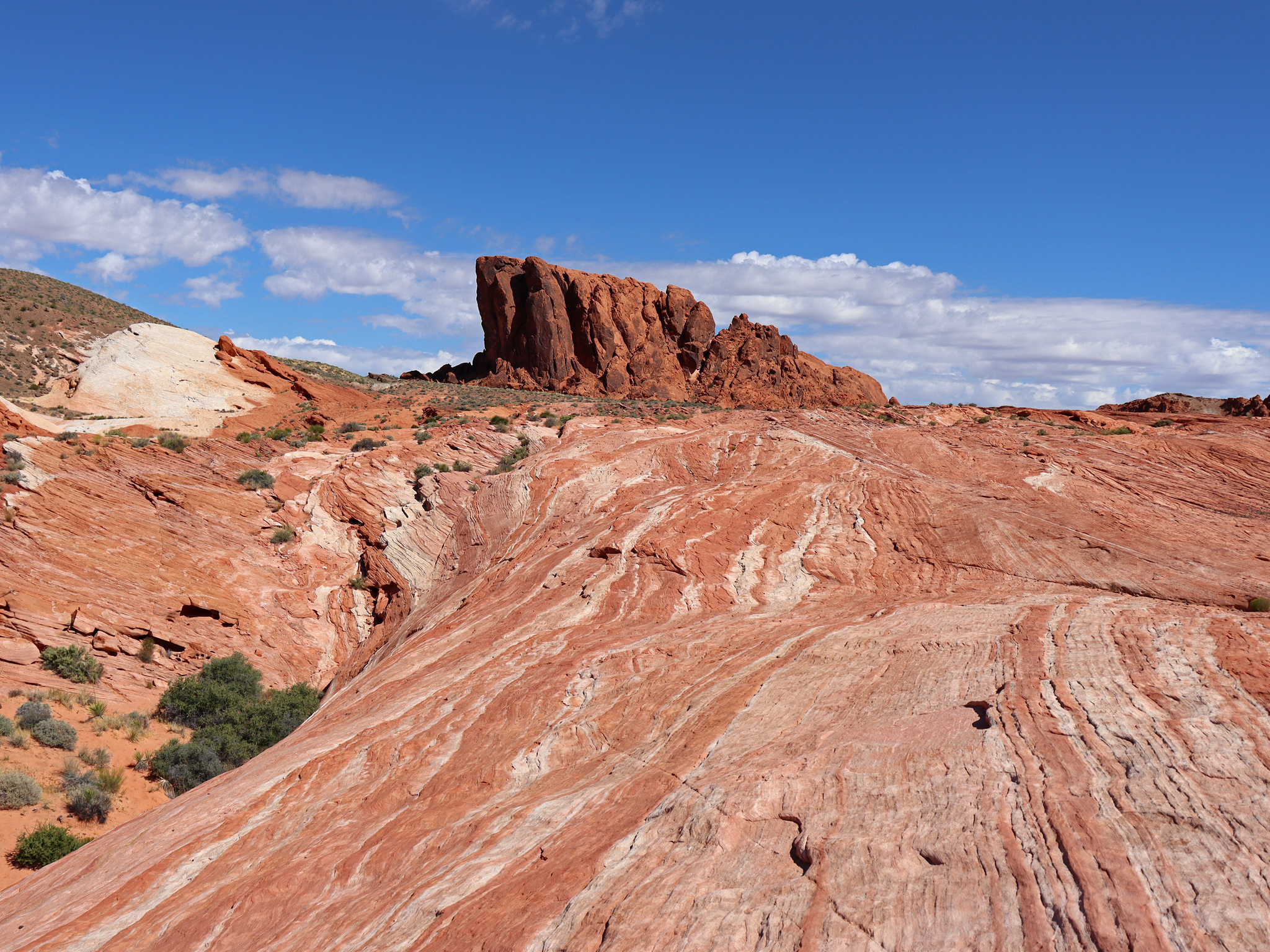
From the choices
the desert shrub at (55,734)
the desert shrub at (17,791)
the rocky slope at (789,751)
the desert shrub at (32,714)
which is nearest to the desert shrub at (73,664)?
the desert shrub at (32,714)

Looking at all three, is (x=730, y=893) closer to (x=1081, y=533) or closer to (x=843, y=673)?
(x=843, y=673)

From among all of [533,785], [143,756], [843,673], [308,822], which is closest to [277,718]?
[143,756]

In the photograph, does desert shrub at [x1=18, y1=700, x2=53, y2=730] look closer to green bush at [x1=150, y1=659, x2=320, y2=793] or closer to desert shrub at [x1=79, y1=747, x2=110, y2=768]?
desert shrub at [x1=79, y1=747, x2=110, y2=768]

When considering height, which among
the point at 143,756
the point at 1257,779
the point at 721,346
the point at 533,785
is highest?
the point at 721,346

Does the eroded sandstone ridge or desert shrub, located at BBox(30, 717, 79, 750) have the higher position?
the eroded sandstone ridge

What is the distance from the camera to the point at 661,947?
5496 millimetres

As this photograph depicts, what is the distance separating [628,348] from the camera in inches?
3332

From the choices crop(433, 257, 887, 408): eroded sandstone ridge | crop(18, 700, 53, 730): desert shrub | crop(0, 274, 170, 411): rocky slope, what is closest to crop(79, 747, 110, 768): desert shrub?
crop(18, 700, 53, 730): desert shrub

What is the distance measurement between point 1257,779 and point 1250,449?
18.9 meters

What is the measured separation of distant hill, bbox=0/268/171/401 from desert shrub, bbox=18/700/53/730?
31510 millimetres

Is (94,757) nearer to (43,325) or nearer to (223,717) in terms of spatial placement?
(223,717)

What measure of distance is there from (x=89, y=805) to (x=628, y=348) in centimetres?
7378

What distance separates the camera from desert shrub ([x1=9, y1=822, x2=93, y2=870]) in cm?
1321

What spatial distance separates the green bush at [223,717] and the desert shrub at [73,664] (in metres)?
1.73
